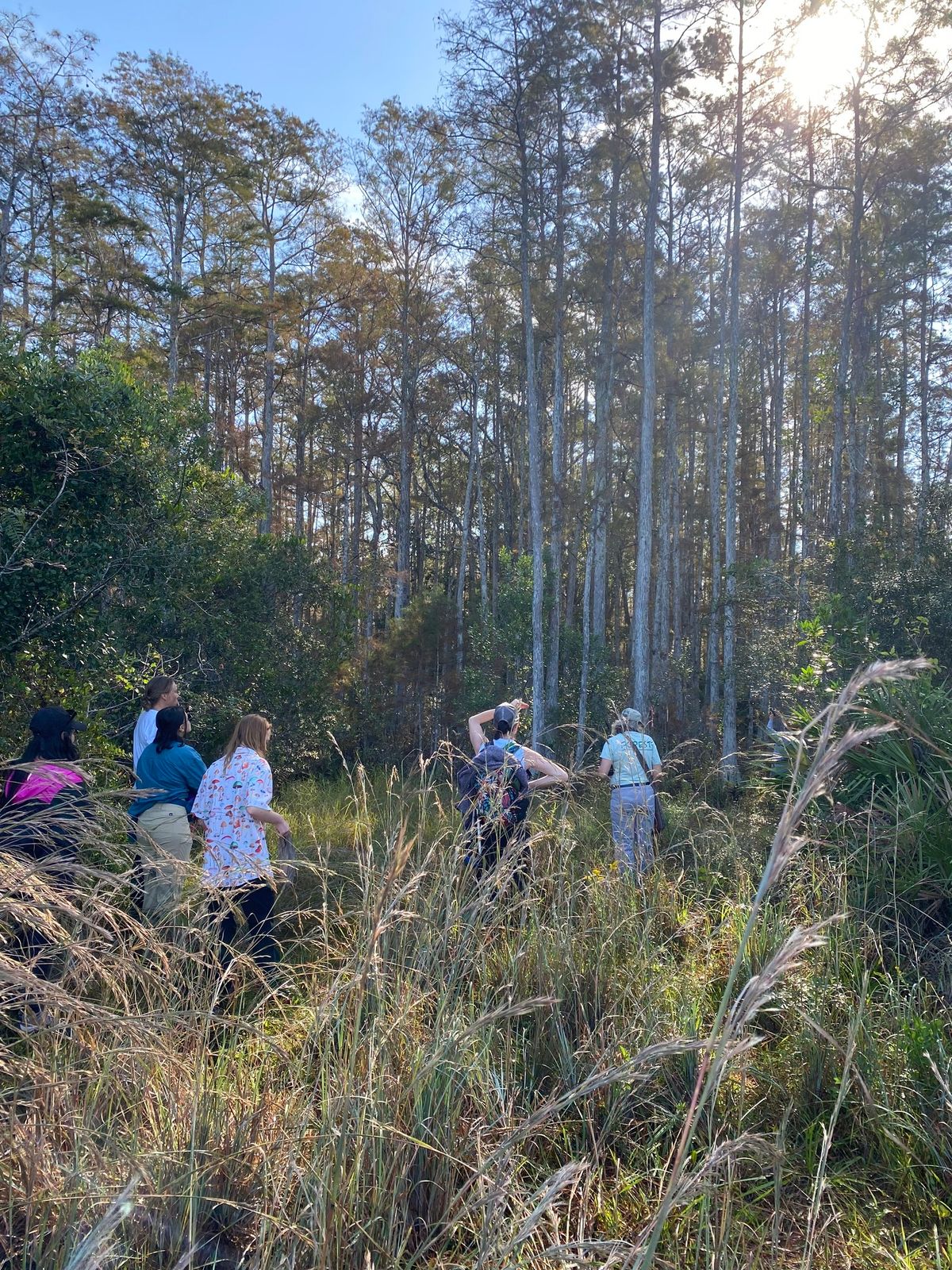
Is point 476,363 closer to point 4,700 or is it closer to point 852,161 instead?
point 852,161

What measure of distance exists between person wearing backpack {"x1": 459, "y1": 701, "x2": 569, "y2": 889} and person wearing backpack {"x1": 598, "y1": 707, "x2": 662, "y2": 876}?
43 cm

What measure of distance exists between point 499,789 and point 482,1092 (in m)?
1.07

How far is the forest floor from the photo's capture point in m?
1.72

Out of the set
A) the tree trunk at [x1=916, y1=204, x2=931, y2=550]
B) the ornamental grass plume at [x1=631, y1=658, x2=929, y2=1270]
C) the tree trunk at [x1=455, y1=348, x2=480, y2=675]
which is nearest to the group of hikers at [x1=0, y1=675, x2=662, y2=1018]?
the ornamental grass plume at [x1=631, y1=658, x2=929, y2=1270]

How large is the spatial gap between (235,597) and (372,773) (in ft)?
12.4

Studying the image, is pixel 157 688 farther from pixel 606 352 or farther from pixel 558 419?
pixel 606 352

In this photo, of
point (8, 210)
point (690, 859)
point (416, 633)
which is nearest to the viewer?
point (690, 859)

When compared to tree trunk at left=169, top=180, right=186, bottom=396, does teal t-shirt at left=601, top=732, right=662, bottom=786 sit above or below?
below

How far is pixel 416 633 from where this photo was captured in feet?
62.7

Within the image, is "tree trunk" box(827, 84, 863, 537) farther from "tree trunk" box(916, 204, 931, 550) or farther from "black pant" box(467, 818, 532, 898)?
"black pant" box(467, 818, 532, 898)

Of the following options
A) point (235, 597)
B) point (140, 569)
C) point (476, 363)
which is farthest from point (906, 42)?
point (140, 569)

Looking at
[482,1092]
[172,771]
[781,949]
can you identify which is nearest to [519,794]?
[172,771]

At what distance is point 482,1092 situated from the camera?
2.53m

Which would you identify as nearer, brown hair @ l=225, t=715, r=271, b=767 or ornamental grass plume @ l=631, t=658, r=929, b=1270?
ornamental grass plume @ l=631, t=658, r=929, b=1270
